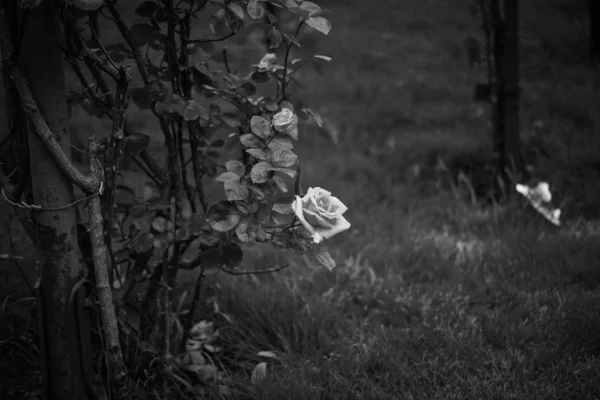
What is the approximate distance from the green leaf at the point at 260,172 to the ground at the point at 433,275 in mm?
653

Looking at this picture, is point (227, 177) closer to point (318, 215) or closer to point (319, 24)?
point (318, 215)

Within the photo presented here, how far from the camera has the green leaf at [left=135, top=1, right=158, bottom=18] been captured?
146 centimetres

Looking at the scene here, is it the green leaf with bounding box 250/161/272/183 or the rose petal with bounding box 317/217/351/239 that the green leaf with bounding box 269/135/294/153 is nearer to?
the green leaf with bounding box 250/161/272/183

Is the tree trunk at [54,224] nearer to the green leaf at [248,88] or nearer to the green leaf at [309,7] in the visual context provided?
the green leaf at [248,88]

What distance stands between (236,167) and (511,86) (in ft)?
7.31

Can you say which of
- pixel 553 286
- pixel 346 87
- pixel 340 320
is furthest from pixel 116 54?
pixel 346 87

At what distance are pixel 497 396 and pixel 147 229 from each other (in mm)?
1207

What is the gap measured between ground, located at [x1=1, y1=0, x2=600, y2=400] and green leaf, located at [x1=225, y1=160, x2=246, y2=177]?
63cm

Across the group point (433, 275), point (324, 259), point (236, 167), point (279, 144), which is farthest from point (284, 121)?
point (433, 275)

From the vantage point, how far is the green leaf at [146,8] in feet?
4.78

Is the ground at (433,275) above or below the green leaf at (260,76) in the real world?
below

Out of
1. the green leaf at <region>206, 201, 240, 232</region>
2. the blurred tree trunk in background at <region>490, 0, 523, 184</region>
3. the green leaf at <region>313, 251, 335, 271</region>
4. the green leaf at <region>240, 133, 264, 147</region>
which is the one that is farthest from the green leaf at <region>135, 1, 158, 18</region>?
the blurred tree trunk in background at <region>490, 0, 523, 184</region>

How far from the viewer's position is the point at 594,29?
15.9ft

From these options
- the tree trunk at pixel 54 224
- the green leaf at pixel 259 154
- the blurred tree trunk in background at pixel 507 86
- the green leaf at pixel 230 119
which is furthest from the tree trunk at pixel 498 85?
the tree trunk at pixel 54 224
